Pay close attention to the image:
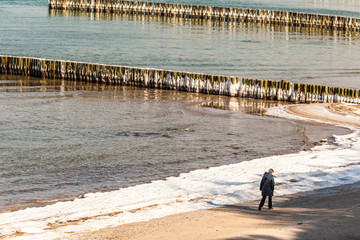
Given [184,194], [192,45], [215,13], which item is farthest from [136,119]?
[215,13]

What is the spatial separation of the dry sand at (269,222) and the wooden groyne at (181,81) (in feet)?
69.6

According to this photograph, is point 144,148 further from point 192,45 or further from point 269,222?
point 192,45

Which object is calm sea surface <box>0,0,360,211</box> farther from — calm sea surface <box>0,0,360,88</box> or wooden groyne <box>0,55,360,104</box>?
wooden groyne <box>0,55,360,104</box>

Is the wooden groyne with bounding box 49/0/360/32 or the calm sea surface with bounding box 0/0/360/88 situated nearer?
the calm sea surface with bounding box 0/0/360/88

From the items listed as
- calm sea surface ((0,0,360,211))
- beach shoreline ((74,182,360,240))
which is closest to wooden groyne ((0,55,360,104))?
calm sea surface ((0,0,360,211))

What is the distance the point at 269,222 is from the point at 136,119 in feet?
62.5

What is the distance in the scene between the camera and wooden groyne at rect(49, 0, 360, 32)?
343 ft

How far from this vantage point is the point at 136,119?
1396 inches

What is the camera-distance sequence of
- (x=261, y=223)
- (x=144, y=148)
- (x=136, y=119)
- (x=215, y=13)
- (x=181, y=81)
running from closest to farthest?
(x=261, y=223)
(x=144, y=148)
(x=136, y=119)
(x=181, y=81)
(x=215, y=13)

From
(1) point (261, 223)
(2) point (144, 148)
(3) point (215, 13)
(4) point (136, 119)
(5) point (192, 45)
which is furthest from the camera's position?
(3) point (215, 13)

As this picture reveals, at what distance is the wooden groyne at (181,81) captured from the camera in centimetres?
4141

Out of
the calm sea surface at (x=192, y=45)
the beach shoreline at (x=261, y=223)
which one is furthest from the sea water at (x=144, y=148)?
the beach shoreline at (x=261, y=223)

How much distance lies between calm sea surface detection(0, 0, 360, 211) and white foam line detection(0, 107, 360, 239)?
1.42 meters

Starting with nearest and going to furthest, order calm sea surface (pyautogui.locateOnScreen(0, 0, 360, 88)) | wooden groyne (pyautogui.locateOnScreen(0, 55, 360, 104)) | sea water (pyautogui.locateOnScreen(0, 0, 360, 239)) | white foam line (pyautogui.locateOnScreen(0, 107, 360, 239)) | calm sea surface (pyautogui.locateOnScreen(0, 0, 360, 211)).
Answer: white foam line (pyautogui.locateOnScreen(0, 107, 360, 239)) → sea water (pyautogui.locateOnScreen(0, 0, 360, 239)) → calm sea surface (pyautogui.locateOnScreen(0, 0, 360, 211)) → wooden groyne (pyautogui.locateOnScreen(0, 55, 360, 104)) → calm sea surface (pyautogui.locateOnScreen(0, 0, 360, 88))
